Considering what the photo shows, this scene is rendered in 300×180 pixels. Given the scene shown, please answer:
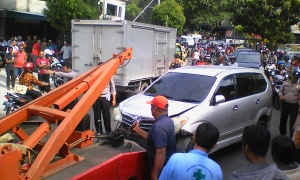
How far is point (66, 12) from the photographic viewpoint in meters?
18.4

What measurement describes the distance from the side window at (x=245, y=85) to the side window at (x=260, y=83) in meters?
0.19

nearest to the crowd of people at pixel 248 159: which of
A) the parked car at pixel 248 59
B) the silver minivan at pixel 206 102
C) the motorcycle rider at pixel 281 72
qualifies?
the silver minivan at pixel 206 102

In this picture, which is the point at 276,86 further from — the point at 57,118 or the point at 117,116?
the point at 57,118

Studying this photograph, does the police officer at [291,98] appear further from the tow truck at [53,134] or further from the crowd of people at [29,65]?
the crowd of people at [29,65]

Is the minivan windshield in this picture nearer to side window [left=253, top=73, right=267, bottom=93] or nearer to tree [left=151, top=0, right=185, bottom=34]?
side window [left=253, top=73, right=267, bottom=93]

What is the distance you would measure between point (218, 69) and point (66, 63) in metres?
11.7

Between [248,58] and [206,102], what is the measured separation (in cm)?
1269

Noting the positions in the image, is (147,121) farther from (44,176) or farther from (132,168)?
(44,176)

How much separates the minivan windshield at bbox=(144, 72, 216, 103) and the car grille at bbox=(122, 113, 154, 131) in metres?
0.83

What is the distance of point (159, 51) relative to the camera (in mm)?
14555

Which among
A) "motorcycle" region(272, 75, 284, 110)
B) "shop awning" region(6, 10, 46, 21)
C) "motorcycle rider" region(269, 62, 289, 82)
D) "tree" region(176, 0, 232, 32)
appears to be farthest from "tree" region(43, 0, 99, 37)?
"tree" region(176, 0, 232, 32)

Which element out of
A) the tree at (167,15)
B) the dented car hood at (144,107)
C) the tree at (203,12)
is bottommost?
the dented car hood at (144,107)

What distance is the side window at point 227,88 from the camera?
642cm

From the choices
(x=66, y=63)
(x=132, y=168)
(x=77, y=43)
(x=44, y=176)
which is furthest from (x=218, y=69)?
(x=66, y=63)
